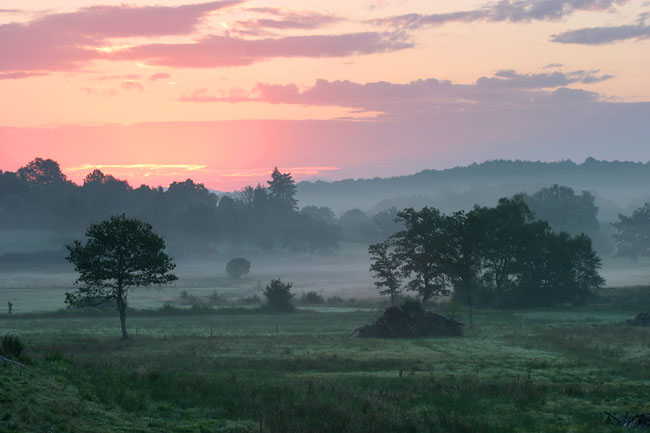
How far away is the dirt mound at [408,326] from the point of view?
192 feet

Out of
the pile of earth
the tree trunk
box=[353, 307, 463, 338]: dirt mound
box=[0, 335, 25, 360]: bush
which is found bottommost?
box=[353, 307, 463, 338]: dirt mound

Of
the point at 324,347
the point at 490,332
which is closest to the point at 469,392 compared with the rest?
the point at 324,347

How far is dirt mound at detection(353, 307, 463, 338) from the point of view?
58522mm

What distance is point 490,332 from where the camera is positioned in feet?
204

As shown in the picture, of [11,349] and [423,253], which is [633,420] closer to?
[11,349]

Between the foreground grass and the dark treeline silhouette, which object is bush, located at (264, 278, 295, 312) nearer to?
the dark treeline silhouette

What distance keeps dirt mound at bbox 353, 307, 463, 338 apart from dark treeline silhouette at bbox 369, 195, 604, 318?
91.7 ft

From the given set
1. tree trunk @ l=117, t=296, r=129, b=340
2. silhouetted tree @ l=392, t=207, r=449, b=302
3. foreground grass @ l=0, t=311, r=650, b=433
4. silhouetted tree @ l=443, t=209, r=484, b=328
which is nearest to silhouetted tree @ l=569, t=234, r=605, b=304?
silhouetted tree @ l=392, t=207, r=449, b=302

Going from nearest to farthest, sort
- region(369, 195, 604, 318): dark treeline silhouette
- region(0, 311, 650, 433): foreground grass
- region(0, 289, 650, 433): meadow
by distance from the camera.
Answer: region(0, 289, 650, 433): meadow < region(0, 311, 650, 433): foreground grass < region(369, 195, 604, 318): dark treeline silhouette

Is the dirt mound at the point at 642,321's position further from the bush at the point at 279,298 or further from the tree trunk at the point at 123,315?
the tree trunk at the point at 123,315

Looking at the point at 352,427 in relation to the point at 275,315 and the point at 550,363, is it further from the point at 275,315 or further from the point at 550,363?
the point at 275,315

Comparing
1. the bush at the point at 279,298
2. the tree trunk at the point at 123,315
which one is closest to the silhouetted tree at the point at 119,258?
the tree trunk at the point at 123,315

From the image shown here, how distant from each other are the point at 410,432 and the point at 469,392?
8121mm

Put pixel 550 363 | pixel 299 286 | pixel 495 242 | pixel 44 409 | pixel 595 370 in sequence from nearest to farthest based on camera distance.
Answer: pixel 44 409 → pixel 595 370 → pixel 550 363 → pixel 495 242 → pixel 299 286
